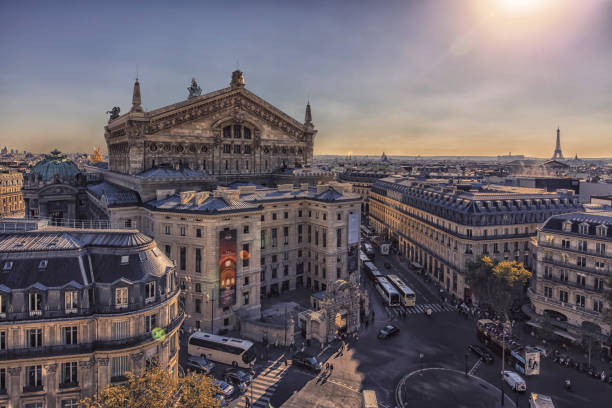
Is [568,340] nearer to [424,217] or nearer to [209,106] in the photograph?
[424,217]

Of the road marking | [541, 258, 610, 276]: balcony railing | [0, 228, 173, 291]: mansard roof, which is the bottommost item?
the road marking

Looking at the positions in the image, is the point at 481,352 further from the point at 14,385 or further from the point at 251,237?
the point at 14,385

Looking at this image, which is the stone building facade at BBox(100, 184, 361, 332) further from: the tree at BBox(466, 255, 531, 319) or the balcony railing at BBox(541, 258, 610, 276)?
the balcony railing at BBox(541, 258, 610, 276)

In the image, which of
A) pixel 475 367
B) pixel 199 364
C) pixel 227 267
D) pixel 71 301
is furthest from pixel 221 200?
pixel 475 367

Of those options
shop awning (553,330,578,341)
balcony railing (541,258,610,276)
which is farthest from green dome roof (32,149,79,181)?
shop awning (553,330,578,341)

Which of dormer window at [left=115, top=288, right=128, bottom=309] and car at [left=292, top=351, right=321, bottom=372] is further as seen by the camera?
car at [left=292, top=351, right=321, bottom=372]

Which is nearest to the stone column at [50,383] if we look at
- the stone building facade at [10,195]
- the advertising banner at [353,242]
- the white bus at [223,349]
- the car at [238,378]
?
the car at [238,378]

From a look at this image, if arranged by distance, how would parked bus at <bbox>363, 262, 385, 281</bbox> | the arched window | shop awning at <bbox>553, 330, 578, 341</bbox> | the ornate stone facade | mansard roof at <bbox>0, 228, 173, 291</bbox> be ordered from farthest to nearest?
1. the arched window
2. parked bus at <bbox>363, 262, 385, 281</bbox>
3. the ornate stone facade
4. shop awning at <bbox>553, 330, 578, 341</bbox>
5. mansard roof at <bbox>0, 228, 173, 291</bbox>

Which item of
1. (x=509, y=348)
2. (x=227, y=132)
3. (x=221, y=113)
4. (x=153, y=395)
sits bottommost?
(x=509, y=348)
